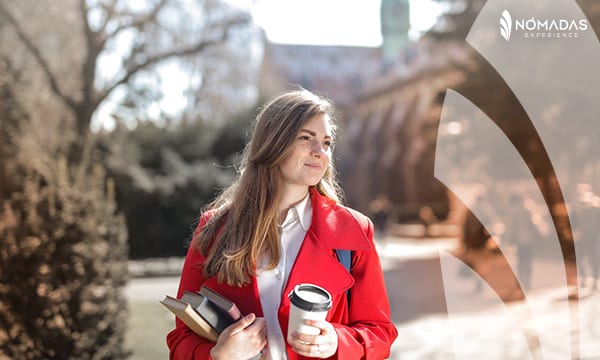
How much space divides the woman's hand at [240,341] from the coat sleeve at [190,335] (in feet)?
0.26

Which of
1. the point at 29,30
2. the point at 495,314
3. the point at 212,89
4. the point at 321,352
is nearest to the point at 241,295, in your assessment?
the point at 321,352

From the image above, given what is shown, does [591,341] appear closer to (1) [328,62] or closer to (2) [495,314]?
(2) [495,314]

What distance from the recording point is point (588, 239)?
11.7ft

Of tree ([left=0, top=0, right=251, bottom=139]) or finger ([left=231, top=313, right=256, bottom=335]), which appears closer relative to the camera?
finger ([left=231, top=313, right=256, bottom=335])

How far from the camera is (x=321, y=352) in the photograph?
1.58 metres

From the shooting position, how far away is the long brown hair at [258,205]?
1762 millimetres

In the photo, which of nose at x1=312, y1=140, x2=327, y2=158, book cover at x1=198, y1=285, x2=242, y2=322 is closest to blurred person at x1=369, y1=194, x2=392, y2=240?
nose at x1=312, y1=140, x2=327, y2=158

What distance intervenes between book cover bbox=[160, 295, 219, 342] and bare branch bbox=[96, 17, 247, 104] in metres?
10.6

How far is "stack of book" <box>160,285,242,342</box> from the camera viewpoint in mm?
1604

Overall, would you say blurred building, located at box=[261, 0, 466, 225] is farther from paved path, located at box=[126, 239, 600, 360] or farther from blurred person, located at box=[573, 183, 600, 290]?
blurred person, located at box=[573, 183, 600, 290]

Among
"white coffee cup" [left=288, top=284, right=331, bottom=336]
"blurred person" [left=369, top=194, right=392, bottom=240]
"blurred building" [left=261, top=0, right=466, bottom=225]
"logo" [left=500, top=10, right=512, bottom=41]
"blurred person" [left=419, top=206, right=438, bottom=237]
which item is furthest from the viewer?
"blurred building" [left=261, top=0, right=466, bottom=225]

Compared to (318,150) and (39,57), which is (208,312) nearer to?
(318,150)

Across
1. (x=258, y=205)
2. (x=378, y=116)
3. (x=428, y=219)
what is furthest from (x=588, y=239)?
(x=378, y=116)

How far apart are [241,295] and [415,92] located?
20979 millimetres
